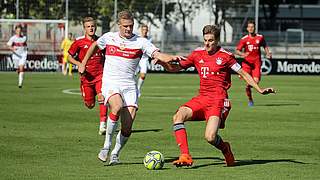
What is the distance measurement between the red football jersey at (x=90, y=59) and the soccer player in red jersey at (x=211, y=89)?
4900 mm

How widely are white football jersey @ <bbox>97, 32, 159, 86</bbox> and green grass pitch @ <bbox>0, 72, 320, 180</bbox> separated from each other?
1.26 meters

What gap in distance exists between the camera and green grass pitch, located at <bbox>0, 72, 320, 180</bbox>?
11.4 metres

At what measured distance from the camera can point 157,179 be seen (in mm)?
10648

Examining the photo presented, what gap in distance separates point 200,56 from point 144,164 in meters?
1.82

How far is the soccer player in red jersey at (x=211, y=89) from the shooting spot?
38.9 feet

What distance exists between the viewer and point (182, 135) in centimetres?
1171

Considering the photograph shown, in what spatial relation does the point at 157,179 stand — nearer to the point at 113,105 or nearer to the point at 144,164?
the point at 144,164

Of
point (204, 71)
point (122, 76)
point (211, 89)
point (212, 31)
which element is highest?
point (212, 31)

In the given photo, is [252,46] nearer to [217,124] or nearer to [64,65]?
[217,124]

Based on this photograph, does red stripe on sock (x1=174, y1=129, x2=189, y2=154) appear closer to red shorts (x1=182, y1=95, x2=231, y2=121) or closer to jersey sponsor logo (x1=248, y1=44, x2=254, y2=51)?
red shorts (x1=182, y1=95, x2=231, y2=121)

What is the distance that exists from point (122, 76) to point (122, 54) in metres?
0.33

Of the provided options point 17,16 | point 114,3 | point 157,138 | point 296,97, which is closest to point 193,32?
point 114,3

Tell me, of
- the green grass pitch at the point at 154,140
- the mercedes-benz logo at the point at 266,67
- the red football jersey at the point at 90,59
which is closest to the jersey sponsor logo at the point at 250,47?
the green grass pitch at the point at 154,140

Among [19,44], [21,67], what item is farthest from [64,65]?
[21,67]
